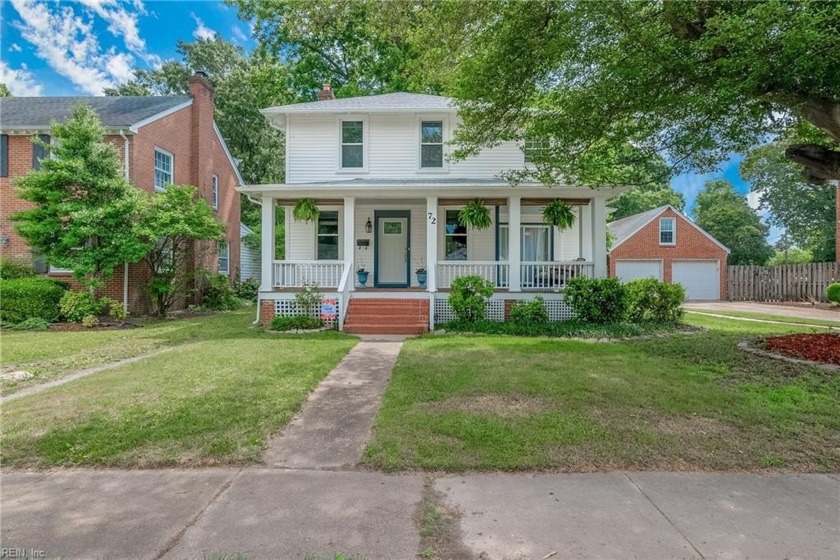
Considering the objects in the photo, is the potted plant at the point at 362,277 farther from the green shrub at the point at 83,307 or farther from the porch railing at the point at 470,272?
the green shrub at the point at 83,307

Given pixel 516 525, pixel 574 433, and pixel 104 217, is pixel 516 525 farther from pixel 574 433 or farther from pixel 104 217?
pixel 104 217

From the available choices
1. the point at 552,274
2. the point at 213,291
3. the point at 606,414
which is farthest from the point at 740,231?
the point at 213,291

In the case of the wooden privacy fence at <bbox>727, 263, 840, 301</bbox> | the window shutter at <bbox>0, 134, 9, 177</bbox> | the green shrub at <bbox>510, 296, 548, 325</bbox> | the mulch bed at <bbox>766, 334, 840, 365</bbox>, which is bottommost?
the mulch bed at <bbox>766, 334, 840, 365</bbox>

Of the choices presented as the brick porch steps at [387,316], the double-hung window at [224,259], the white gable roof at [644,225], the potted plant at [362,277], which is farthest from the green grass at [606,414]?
the white gable roof at [644,225]

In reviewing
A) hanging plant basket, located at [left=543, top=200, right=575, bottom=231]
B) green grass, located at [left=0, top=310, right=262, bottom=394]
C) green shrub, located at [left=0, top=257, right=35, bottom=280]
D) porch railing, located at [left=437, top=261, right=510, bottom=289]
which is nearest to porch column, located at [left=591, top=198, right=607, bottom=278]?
hanging plant basket, located at [left=543, top=200, right=575, bottom=231]

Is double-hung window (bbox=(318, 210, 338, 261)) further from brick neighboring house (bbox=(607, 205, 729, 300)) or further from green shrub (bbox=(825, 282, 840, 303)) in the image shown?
green shrub (bbox=(825, 282, 840, 303))

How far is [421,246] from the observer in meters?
13.7

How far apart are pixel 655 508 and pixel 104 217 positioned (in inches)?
549

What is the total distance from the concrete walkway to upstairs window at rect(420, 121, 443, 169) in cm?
844

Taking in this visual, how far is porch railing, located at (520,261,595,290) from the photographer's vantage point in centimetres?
1169

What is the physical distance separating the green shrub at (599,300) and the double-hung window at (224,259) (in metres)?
15.6

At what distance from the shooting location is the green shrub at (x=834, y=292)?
17844mm

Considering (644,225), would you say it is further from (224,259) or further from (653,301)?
(224,259)

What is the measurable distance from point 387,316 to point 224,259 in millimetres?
12221
